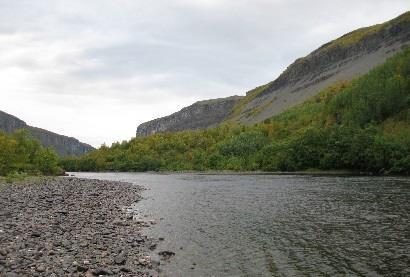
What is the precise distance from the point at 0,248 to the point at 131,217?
1857 cm

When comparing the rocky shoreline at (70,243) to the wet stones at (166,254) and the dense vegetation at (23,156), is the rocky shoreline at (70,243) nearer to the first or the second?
the wet stones at (166,254)

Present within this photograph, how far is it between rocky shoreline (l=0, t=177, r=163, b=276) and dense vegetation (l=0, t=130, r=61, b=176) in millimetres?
68960

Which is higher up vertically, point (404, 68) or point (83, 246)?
point (404, 68)

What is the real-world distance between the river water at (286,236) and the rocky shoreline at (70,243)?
2.02m

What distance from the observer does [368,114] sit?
590 feet

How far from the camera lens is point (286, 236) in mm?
31469

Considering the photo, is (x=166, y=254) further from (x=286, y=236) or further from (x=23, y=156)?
(x=23, y=156)

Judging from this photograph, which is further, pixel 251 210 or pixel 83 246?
pixel 251 210

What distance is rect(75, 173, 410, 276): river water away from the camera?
23.3 metres

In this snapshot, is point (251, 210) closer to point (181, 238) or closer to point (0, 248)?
point (181, 238)

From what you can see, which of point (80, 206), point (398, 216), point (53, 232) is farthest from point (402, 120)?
point (53, 232)

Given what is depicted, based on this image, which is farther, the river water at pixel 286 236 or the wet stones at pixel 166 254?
the wet stones at pixel 166 254

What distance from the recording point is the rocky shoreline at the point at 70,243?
20.5 m

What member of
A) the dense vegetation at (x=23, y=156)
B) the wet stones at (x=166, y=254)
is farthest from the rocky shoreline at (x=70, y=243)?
the dense vegetation at (x=23, y=156)
